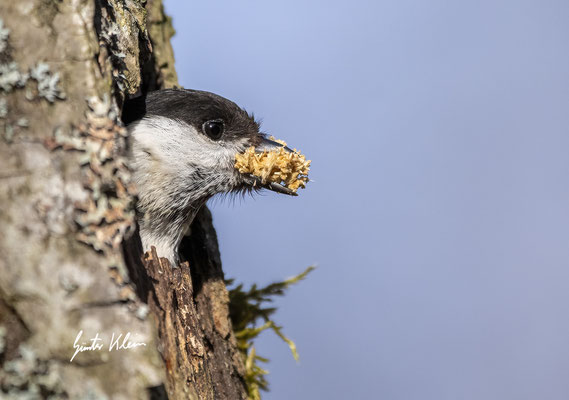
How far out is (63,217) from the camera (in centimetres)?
137

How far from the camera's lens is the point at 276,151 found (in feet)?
7.63

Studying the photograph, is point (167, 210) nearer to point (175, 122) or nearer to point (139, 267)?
point (175, 122)

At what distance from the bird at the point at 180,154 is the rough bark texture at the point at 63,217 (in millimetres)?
524

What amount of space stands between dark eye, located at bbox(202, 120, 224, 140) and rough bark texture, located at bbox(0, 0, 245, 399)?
27.2 inches

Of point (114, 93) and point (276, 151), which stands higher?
point (276, 151)

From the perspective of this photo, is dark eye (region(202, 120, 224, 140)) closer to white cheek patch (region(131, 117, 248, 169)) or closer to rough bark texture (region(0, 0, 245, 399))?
white cheek patch (region(131, 117, 248, 169))

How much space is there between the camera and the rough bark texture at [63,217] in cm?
131

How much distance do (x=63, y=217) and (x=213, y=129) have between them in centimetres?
100

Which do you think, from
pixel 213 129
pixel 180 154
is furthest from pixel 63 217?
pixel 213 129

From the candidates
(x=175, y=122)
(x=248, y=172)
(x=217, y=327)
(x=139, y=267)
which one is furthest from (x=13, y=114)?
(x=217, y=327)

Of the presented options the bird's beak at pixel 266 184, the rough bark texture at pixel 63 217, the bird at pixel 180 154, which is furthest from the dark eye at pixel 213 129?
the rough bark texture at pixel 63 217

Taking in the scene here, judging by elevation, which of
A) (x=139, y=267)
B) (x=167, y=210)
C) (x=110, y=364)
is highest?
(x=167, y=210)

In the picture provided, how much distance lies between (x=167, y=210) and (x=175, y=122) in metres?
0.32

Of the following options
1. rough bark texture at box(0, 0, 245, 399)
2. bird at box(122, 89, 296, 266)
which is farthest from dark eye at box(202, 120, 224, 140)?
rough bark texture at box(0, 0, 245, 399)
